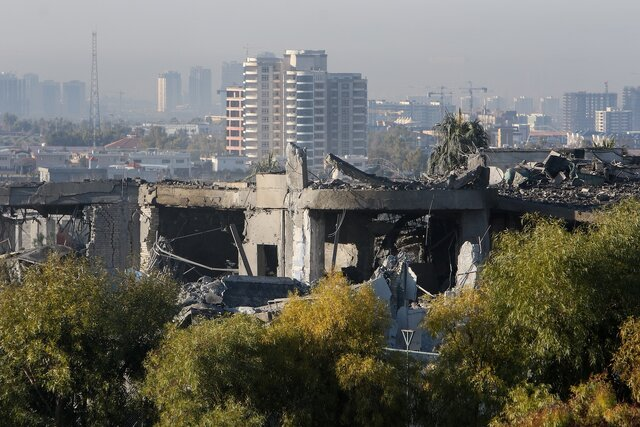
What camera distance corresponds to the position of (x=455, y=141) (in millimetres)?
42031

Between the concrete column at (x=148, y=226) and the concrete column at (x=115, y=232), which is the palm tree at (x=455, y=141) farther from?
the concrete column at (x=115, y=232)

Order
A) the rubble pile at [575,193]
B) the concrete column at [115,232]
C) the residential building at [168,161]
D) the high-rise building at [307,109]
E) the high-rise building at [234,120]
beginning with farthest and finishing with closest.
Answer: the high-rise building at [234,120] < the high-rise building at [307,109] < the residential building at [168,161] < the concrete column at [115,232] < the rubble pile at [575,193]

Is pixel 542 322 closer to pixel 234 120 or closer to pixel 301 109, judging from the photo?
pixel 301 109

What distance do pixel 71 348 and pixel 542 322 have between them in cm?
453

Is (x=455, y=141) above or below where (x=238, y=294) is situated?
above

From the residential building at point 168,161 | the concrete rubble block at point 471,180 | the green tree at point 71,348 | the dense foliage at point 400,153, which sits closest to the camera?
the green tree at point 71,348

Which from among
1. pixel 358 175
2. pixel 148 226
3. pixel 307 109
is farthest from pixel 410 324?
pixel 307 109

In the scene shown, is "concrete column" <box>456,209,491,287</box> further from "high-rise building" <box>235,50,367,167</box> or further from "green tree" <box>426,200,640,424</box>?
"high-rise building" <box>235,50,367,167</box>

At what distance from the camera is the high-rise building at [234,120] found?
570 ft

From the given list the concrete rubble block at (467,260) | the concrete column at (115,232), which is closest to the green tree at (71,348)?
the concrete rubble block at (467,260)

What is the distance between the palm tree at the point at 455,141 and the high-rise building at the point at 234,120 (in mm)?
128947

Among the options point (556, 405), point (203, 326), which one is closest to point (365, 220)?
point (203, 326)

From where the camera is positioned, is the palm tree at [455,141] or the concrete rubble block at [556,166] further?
the palm tree at [455,141]

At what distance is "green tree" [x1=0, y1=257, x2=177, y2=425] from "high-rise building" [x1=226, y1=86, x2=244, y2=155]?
511 ft
